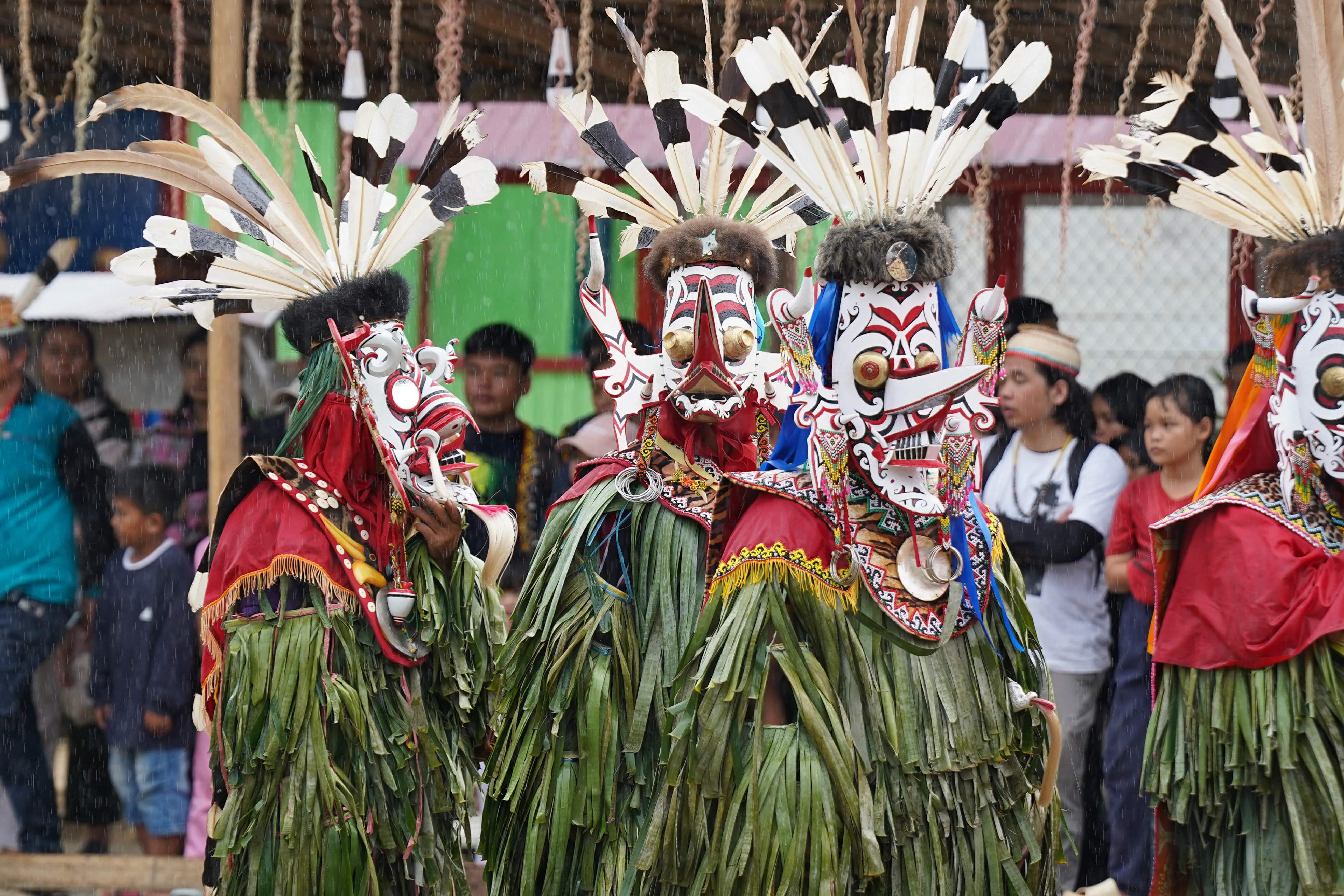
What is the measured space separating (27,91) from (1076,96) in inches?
140

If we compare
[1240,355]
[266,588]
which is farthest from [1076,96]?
[266,588]

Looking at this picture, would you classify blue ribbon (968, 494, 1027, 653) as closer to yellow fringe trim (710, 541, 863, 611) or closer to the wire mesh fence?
yellow fringe trim (710, 541, 863, 611)

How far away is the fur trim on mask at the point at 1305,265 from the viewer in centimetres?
305

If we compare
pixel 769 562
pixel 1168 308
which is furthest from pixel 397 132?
pixel 1168 308

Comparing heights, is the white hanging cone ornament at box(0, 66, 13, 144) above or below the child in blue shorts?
Answer: above

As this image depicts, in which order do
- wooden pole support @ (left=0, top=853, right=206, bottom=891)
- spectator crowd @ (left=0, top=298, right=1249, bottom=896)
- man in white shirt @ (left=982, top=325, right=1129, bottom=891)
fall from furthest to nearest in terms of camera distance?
wooden pole support @ (left=0, top=853, right=206, bottom=891) → man in white shirt @ (left=982, top=325, right=1129, bottom=891) → spectator crowd @ (left=0, top=298, right=1249, bottom=896)

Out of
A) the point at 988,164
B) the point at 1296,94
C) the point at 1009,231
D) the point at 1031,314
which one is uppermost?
the point at 1296,94

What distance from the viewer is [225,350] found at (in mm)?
4707

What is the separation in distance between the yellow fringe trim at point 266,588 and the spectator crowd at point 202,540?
1115 mm

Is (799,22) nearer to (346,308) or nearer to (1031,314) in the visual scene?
(1031,314)

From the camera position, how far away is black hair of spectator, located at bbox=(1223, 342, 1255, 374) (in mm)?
4953

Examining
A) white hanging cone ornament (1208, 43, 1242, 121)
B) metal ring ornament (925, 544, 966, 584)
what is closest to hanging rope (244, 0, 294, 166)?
metal ring ornament (925, 544, 966, 584)

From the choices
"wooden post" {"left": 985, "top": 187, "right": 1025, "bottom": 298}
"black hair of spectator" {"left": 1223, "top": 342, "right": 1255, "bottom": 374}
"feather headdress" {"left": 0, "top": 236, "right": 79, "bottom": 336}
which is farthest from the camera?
"wooden post" {"left": 985, "top": 187, "right": 1025, "bottom": 298}

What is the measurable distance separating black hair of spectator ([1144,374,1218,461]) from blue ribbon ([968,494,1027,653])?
174 cm
